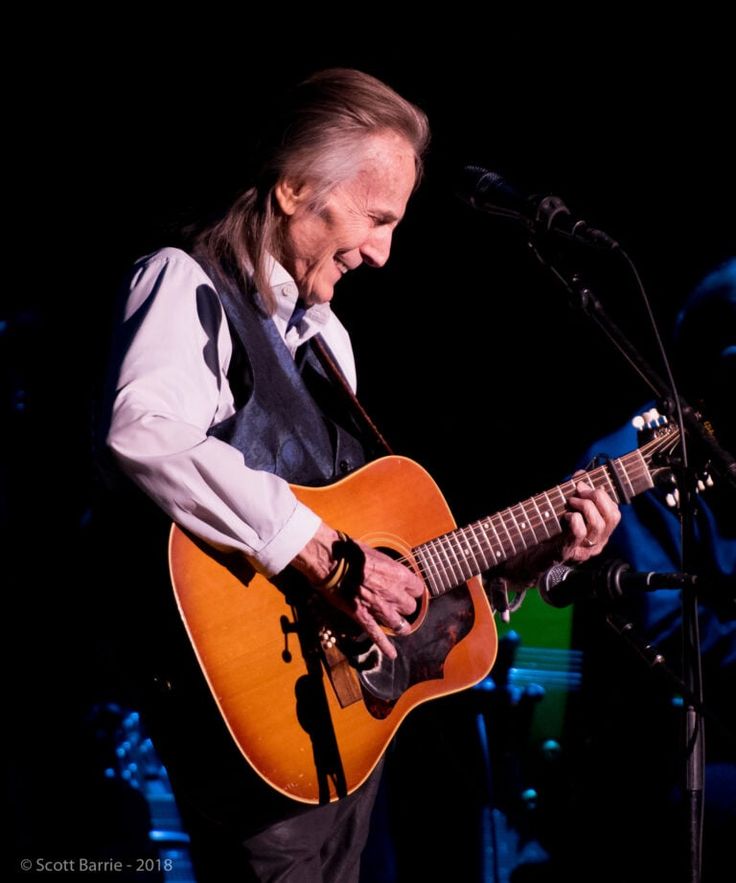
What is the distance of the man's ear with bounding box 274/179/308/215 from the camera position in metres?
2.41

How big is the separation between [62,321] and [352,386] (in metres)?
1.58

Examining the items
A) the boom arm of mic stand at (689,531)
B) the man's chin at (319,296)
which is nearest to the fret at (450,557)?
the boom arm of mic stand at (689,531)

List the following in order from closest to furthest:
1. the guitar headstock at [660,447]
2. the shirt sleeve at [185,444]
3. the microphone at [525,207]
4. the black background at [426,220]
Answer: the shirt sleeve at [185,444] → the microphone at [525,207] → the guitar headstock at [660,447] → the black background at [426,220]

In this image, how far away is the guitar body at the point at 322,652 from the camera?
197 cm

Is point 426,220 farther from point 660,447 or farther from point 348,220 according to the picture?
point 660,447

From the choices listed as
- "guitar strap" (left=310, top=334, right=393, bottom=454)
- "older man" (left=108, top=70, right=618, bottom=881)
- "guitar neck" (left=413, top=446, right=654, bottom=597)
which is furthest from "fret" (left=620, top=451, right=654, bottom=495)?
"guitar strap" (left=310, top=334, right=393, bottom=454)

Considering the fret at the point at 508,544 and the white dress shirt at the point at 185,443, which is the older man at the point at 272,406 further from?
the fret at the point at 508,544

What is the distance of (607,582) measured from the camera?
207 centimetres

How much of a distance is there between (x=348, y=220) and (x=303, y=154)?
211 mm

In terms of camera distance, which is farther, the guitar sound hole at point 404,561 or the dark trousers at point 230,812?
the guitar sound hole at point 404,561

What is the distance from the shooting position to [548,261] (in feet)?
7.09

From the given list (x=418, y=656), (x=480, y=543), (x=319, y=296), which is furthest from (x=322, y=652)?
(x=319, y=296)

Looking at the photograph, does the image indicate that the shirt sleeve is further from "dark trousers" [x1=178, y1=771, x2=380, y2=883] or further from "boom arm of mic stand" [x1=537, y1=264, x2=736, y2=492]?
"boom arm of mic stand" [x1=537, y1=264, x2=736, y2=492]

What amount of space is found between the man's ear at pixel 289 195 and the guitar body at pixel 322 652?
726 mm
